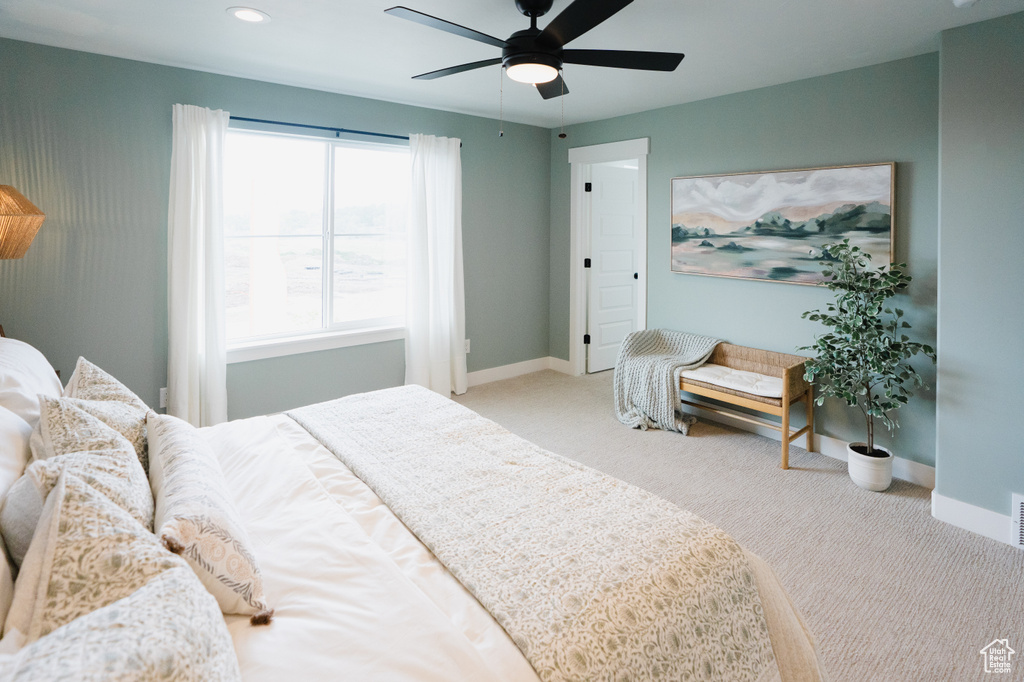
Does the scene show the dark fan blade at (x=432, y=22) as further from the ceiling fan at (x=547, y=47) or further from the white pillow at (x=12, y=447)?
the white pillow at (x=12, y=447)

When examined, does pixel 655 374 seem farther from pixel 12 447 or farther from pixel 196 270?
pixel 12 447

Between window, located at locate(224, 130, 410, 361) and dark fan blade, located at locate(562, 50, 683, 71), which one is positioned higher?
dark fan blade, located at locate(562, 50, 683, 71)

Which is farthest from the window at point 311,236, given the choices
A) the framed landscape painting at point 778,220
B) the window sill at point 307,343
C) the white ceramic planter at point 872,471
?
the white ceramic planter at point 872,471

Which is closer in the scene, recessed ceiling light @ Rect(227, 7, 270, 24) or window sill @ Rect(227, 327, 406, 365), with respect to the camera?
recessed ceiling light @ Rect(227, 7, 270, 24)

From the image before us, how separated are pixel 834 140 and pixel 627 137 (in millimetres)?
1779

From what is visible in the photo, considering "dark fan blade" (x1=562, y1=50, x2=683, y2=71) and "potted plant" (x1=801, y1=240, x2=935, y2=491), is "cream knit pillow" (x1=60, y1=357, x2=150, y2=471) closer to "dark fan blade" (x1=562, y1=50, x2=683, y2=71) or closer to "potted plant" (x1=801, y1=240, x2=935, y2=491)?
"dark fan blade" (x1=562, y1=50, x2=683, y2=71)

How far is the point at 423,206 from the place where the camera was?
4727 mm

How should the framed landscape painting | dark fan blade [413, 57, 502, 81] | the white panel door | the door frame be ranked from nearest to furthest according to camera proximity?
dark fan blade [413, 57, 502, 81] < the framed landscape painting < the door frame < the white panel door

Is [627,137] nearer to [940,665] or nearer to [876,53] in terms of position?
[876,53]

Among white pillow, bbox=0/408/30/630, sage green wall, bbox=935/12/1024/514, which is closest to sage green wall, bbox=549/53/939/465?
sage green wall, bbox=935/12/1024/514

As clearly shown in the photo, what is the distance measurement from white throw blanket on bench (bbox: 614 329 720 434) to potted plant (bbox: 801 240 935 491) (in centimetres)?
96

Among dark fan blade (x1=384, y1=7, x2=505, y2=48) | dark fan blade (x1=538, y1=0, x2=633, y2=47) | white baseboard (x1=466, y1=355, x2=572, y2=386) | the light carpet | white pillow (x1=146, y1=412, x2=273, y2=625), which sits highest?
dark fan blade (x1=384, y1=7, x2=505, y2=48)

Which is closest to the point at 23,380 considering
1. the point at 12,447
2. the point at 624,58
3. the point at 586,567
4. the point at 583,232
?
the point at 12,447

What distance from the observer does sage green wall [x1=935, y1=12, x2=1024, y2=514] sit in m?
2.56
